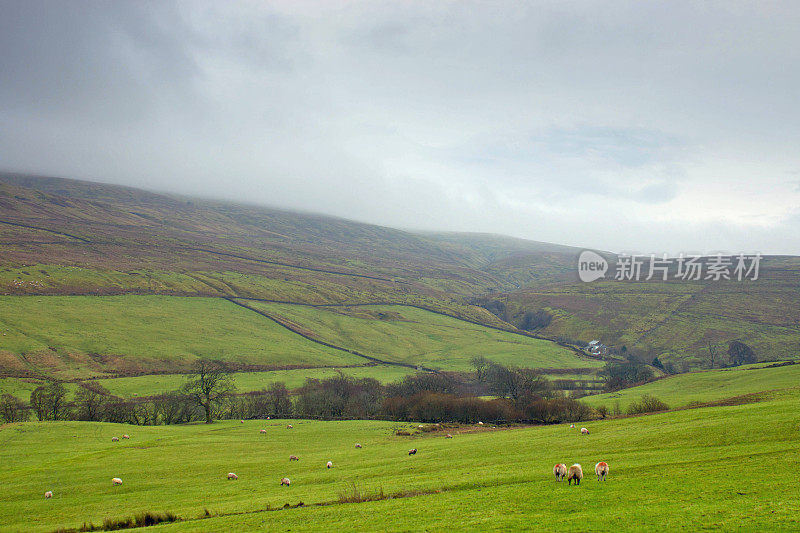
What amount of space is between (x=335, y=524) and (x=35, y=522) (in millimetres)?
18497

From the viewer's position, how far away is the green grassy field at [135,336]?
108 meters

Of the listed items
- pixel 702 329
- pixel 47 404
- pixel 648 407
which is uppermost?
pixel 702 329

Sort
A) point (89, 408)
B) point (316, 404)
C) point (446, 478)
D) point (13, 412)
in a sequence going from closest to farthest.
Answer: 1. point (446, 478)
2. point (13, 412)
3. point (89, 408)
4. point (316, 404)

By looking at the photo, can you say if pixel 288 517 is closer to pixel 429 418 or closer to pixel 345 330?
pixel 429 418

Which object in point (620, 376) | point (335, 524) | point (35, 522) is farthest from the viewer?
point (620, 376)

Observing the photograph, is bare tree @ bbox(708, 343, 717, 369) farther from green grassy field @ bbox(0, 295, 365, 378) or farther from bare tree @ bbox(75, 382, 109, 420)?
bare tree @ bbox(75, 382, 109, 420)

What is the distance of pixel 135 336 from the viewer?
421ft

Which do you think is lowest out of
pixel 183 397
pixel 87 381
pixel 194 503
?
pixel 87 381

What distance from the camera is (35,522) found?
24.4 meters

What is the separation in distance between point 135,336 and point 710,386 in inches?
5725

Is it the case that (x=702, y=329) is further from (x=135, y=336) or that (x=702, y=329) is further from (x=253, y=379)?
(x=135, y=336)

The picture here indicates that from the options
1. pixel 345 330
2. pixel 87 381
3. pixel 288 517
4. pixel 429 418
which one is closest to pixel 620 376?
pixel 429 418

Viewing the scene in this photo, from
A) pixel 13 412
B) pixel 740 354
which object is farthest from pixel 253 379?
pixel 740 354

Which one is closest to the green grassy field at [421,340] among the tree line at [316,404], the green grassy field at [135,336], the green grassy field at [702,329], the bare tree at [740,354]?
the green grassy field at [135,336]
